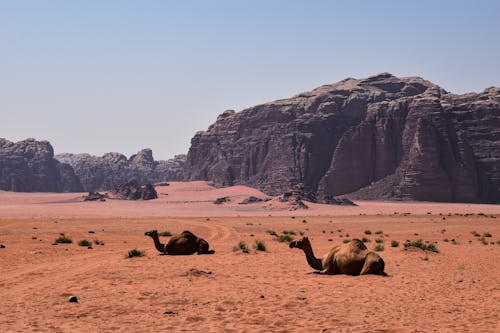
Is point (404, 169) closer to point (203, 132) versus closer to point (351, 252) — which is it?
point (203, 132)

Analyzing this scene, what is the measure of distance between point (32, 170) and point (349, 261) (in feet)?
612

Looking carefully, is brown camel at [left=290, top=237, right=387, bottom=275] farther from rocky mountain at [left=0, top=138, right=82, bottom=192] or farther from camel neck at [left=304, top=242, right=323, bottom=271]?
rocky mountain at [left=0, top=138, right=82, bottom=192]

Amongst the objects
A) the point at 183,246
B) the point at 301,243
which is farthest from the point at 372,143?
the point at 301,243

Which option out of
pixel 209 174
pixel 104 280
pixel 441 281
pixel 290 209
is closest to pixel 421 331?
pixel 441 281

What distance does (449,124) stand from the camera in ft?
405

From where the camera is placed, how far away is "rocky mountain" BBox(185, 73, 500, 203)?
11825 cm

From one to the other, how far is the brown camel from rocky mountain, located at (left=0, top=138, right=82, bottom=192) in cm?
18044

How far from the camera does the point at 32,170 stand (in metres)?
188

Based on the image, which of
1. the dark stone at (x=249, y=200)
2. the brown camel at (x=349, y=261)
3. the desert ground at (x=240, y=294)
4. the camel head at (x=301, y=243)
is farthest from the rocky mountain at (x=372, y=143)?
the brown camel at (x=349, y=261)

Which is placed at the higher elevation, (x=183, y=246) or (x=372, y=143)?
(x=372, y=143)

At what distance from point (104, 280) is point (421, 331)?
949 cm

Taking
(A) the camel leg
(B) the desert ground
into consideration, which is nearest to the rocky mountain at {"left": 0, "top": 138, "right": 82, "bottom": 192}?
(B) the desert ground

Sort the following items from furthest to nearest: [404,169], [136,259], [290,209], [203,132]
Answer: [203,132] → [404,169] → [290,209] → [136,259]

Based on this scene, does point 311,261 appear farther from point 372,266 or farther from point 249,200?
point 249,200
